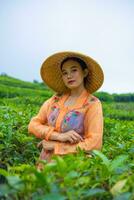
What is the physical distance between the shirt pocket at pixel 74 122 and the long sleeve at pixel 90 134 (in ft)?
0.11

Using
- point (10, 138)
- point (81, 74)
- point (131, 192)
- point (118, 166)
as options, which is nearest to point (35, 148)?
point (10, 138)

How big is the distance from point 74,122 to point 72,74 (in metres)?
0.34

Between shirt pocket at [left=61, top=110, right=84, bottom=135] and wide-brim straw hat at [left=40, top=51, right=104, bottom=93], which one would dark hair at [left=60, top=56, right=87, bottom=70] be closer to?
wide-brim straw hat at [left=40, top=51, right=104, bottom=93]

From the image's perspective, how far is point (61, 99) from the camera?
A: 13.2ft

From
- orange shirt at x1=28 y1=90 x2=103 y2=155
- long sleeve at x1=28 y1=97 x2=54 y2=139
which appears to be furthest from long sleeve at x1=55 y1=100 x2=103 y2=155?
long sleeve at x1=28 y1=97 x2=54 y2=139

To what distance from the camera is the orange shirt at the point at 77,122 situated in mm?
3719

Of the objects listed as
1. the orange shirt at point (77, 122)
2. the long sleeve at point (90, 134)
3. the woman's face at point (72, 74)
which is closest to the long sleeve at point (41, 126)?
the orange shirt at point (77, 122)

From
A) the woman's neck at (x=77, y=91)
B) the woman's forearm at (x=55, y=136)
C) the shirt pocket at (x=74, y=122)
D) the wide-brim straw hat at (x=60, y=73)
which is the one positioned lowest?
the woman's forearm at (x=55, y=136)

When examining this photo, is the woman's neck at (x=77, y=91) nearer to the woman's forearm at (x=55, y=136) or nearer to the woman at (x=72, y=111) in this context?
the woman at (x=72, y=111)

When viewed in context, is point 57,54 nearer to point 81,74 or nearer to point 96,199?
point 81,74

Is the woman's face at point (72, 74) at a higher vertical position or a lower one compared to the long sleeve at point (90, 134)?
higher

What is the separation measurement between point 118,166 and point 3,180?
70.4 inches

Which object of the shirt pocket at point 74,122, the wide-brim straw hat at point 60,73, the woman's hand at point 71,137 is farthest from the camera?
the wide-brim straw hat at point 60,73

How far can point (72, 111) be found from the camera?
383 cm
